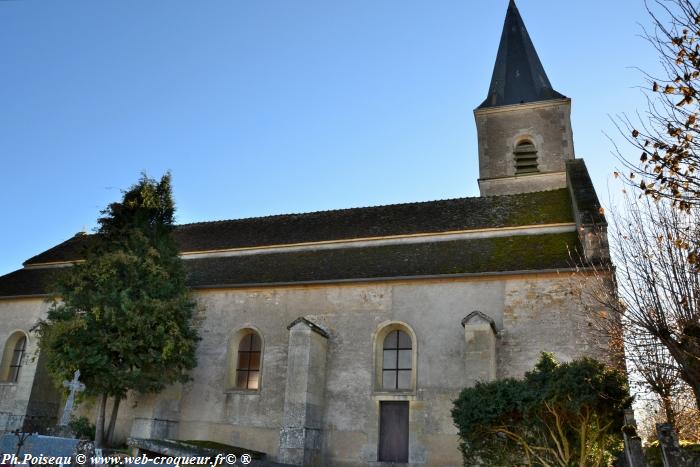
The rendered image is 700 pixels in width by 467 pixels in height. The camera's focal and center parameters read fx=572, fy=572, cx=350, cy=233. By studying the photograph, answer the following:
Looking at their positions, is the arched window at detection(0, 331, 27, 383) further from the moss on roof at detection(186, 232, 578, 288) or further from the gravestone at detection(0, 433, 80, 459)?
the gravestone at detection(0, 433, 80, 459)

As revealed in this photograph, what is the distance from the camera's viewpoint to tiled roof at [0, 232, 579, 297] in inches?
578

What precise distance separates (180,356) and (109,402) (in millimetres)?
3124

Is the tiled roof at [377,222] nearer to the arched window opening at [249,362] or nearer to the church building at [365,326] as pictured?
the church building at [365,326]

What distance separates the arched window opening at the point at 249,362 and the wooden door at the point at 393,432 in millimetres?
3847

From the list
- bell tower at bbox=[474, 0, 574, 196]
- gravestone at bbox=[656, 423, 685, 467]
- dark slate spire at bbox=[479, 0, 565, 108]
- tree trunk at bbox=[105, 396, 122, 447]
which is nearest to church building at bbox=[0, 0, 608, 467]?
tree trunk at bbox=[105, 396, 122, 447]

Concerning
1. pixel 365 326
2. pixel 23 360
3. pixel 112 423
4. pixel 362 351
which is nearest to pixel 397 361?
pixel 362 351

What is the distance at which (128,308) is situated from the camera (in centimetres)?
1546

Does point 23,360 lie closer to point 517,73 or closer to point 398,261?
point 398,261

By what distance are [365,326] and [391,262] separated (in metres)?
2.01

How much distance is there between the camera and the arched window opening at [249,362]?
16.1 metres

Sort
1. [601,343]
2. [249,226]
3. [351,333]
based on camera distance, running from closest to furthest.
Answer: [601,343] < [351,333] < [249,226]

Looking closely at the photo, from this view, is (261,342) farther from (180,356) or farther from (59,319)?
(59,319)

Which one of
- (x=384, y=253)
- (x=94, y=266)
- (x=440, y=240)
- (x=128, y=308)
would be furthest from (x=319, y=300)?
(x=94, y=266)

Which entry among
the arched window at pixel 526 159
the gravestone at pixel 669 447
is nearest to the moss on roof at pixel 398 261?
the gravestone at pixel 669 447
